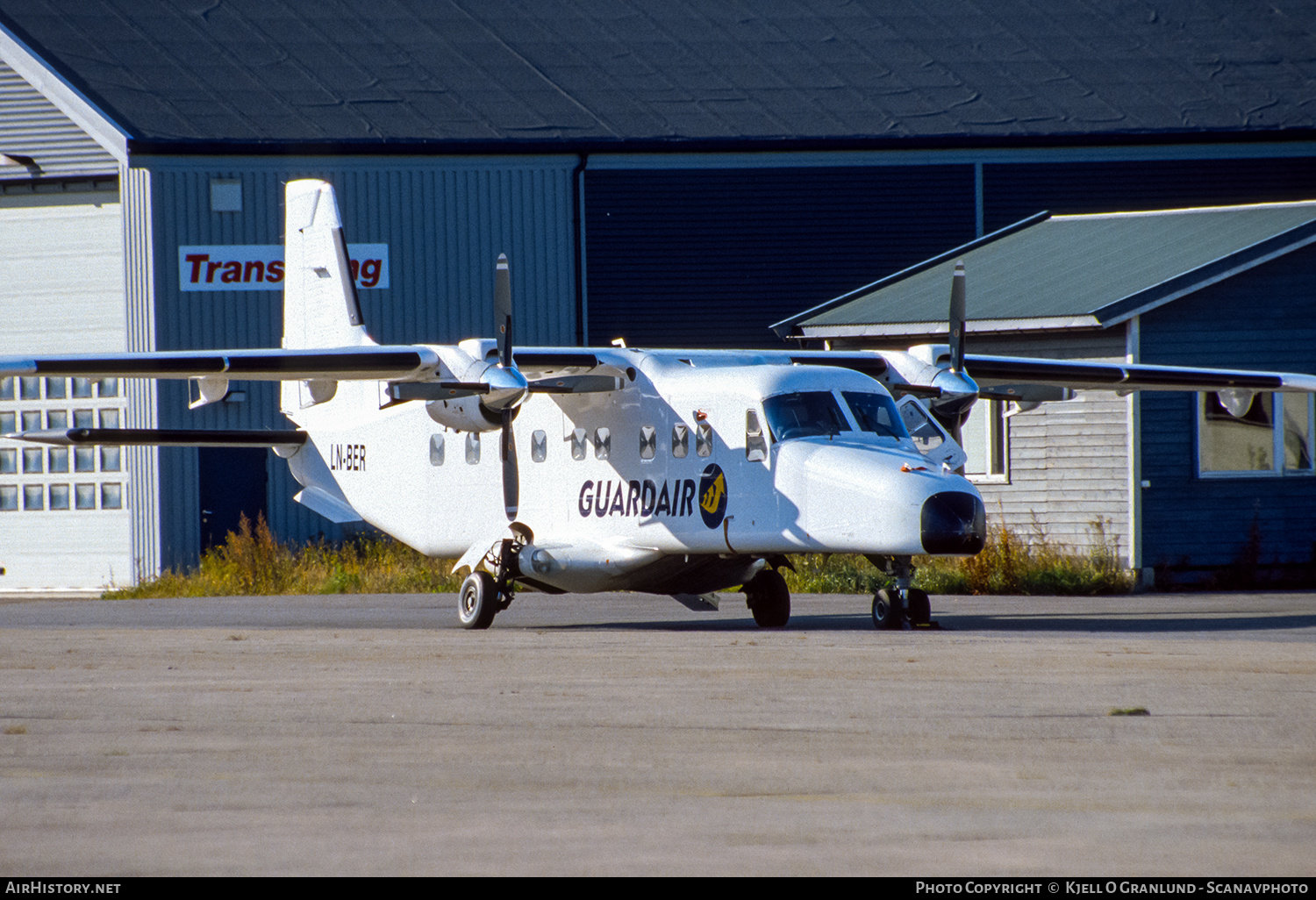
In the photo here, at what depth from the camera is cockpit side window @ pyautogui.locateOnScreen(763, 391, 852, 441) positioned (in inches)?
643

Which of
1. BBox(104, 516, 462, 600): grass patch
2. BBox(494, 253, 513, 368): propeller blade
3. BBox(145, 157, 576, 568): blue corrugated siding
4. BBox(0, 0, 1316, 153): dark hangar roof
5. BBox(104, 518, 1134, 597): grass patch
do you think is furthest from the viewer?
BBox(0, 0, 1316, 153): dark hangar roof

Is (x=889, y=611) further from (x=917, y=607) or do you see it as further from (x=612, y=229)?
(x=612, y=229)

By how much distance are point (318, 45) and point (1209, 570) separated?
59.0 ft

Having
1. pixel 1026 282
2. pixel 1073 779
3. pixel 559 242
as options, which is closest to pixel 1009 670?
pixel 1073 779

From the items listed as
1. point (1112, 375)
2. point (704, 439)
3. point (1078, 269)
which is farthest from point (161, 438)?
point (1078, 269)

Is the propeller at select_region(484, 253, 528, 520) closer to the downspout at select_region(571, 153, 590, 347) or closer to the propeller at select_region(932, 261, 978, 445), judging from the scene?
the propeller at select_region(932, 261, 978, 445)

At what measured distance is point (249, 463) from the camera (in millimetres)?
28672

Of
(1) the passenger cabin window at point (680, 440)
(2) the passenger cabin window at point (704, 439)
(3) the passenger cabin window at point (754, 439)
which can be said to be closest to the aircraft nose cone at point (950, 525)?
(3) the passenger cabin window at point (754, 439)

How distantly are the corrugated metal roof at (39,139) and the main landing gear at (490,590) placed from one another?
14.3 metres

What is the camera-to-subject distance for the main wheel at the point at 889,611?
15953 mm

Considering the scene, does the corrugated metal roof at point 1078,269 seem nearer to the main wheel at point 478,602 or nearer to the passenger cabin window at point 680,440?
the passenger cabin window at point 680,440

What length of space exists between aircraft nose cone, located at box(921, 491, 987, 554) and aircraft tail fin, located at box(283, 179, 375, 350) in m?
9.08

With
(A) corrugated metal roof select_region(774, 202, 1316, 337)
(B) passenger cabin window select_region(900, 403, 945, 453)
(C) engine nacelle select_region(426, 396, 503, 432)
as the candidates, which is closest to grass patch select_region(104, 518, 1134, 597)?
(A) corrugated metal roof select_region(774, 202, 1316, 337)

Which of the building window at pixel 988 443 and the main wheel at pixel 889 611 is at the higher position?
the building window at pixel 988 443
